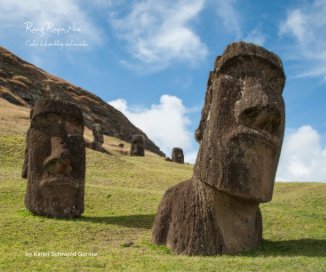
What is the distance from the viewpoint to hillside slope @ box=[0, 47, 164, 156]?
78.5 metres

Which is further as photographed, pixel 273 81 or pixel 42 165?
pixel 42 165

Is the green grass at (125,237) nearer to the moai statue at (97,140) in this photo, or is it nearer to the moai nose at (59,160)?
the moai nose at (59,160)

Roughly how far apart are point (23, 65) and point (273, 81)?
8978cm

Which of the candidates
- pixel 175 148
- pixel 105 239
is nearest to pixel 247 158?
pixel 105 239

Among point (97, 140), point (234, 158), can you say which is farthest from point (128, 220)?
point (97, 140)

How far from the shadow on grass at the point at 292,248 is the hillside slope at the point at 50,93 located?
6495 cm

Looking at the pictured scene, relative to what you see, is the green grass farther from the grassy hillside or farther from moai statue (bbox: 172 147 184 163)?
moai statue (bbox: 172 147 184 163)

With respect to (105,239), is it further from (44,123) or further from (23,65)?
(23,65)

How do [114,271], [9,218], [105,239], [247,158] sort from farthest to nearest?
1. [9,218]
2. [105,239]
3. [247,158]
4. [114,271]

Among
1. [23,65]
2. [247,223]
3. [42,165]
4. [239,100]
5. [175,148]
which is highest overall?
[23,65]

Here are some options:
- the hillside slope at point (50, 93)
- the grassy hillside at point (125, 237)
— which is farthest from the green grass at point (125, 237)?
the hillside slope at point (50, 93)

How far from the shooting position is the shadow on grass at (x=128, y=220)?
1460 cm

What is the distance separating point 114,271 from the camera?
8.11 metres

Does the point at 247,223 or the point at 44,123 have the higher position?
the point at 44,123
